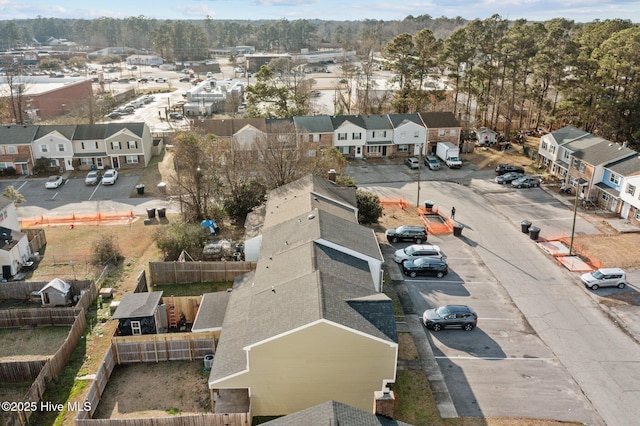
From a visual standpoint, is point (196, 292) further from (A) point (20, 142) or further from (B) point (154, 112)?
(B) point (154, 112)

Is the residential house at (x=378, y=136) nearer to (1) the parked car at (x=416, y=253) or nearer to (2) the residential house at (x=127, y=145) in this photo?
(2) the residential house at (x=127, y=145)

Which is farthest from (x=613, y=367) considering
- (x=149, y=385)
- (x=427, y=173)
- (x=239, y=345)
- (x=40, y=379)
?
(x=427, y=173)

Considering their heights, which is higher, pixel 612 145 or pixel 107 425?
pixel 612 145

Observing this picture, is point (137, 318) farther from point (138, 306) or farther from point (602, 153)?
point (602, 153)

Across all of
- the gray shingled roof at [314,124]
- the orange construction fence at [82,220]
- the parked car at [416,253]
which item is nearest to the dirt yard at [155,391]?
the parked car at [416,253]

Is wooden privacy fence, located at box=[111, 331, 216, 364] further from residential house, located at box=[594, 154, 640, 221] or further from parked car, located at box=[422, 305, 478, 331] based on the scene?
residential house, located at box=[594, 154, 640, 221]

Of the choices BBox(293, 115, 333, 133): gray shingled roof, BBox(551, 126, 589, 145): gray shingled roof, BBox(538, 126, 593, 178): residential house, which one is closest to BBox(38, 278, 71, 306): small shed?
BBox(293, 115, 333, 133): gray shingled roof
